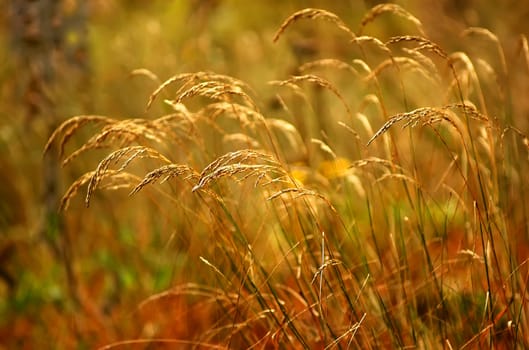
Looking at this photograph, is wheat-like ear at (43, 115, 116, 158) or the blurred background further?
the blurred background

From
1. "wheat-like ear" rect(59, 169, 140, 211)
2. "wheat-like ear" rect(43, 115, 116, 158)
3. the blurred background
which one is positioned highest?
"wheat-like ear" rect(43, 115, 116, 158)

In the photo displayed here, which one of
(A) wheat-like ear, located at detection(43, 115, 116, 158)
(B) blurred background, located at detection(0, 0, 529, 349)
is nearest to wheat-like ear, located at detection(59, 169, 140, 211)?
(A) wheat-like ear, located at detection(43, 115, 116, 158)

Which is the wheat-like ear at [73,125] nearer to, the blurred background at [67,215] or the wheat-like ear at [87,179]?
the wheat-like ear at [87,179]

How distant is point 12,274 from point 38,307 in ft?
0.84

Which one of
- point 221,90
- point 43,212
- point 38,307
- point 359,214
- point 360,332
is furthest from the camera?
point 359,214

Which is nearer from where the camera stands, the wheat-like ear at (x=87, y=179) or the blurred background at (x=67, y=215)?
the wheat-like ear at (x=87, y=179)

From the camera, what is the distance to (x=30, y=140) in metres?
3.66

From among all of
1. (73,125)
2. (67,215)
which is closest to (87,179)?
(73,125)

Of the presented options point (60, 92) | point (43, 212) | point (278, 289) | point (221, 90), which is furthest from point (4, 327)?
point (221, 90)

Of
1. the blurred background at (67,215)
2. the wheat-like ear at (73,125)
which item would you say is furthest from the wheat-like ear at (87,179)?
the blurred background at (67,215)

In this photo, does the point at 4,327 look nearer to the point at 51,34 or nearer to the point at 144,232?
the point at 144,232

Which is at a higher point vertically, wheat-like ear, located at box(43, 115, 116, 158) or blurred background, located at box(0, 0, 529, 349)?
wheat-like ear, located at box(43, 115, 116, 158)

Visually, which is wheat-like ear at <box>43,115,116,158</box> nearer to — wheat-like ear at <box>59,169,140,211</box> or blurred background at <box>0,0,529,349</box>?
wheat-like ear at <box>59,169,140,211</box>

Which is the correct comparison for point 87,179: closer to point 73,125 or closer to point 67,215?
point 73,125
